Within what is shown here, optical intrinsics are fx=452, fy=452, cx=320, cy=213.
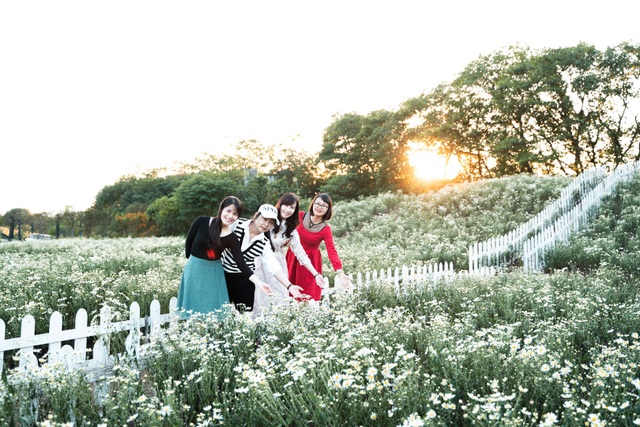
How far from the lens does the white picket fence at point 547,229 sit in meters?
12.2

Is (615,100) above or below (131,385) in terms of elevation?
above

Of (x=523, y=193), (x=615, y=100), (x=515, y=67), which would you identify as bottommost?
(x=523, y=193)

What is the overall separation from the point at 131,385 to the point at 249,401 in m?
0.88

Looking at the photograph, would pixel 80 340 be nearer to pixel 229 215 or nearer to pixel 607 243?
pixel 229 215

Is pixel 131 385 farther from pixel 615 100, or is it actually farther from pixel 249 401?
pixel 615 100

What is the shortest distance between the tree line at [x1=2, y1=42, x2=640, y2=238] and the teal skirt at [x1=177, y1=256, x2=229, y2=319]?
1234 inches

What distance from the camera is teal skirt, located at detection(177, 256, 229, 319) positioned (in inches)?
191

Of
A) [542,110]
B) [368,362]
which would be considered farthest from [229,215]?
[542,110]

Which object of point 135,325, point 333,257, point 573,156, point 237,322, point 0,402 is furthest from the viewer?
point 573,156

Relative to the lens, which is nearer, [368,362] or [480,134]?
[368,362]

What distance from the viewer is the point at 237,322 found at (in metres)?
4.38

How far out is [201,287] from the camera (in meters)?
4.87

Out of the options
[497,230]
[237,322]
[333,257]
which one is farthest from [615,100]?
[237,322]

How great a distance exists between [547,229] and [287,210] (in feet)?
35.3
